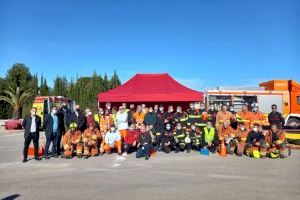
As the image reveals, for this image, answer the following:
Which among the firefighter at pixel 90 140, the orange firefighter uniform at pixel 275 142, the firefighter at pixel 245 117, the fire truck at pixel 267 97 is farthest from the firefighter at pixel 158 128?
the fire truck at pixel 267 97

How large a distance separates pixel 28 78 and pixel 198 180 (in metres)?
51.4

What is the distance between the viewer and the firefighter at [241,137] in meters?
12.9

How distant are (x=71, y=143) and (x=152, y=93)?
770cm

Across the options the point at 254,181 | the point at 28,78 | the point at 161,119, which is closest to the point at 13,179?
the point at 254,181

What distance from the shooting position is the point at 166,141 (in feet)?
46.2

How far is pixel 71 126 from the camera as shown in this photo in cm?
1304

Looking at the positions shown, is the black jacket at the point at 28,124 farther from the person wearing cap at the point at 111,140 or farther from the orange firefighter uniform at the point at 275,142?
the orange firefighter uniform at the point at 275,142

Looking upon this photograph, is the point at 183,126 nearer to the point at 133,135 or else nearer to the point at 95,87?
the point at 133,135

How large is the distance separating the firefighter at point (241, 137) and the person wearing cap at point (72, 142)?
544 centimetres

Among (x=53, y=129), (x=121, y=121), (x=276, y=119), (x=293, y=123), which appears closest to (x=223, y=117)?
(x=276, y=119)

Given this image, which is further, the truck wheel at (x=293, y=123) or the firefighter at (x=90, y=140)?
the truck wheel at (x=293, y=123)

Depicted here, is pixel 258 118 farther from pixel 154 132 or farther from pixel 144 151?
pixel 144 151

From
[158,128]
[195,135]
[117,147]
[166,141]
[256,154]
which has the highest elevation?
[158,128]

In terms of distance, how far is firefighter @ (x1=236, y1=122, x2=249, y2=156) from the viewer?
12.9 metres
